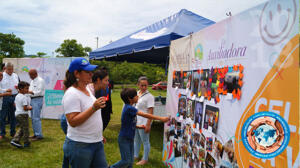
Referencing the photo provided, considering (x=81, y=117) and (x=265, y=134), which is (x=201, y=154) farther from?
(x=81, y=117)

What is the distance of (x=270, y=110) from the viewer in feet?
5.19

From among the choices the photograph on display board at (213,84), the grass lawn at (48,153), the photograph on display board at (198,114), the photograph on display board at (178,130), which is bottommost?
the grass lawn at (48,153)

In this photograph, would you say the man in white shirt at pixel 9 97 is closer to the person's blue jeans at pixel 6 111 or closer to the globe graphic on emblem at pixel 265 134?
the person's blue jeans at pixel 6 111

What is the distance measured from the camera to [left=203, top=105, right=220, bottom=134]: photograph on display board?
2.21m

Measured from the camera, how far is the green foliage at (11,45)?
3722 cm

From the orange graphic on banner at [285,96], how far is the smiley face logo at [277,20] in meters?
0.10

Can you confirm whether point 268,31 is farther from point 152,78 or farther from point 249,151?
point 152,78

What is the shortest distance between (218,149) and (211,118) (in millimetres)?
331

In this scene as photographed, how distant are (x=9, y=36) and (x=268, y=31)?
4575 cm

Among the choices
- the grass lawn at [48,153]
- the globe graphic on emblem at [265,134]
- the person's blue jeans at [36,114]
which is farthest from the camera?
the person's blue jeans at [36,114]

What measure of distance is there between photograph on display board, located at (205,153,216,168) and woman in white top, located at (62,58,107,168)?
122 cm

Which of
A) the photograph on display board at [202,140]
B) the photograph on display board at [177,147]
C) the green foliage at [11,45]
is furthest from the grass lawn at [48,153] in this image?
the green foliage at [11,45]

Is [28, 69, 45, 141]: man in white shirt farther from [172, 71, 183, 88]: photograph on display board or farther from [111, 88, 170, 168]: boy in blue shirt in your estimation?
[172, 71, 183, 88]: photograph on display board

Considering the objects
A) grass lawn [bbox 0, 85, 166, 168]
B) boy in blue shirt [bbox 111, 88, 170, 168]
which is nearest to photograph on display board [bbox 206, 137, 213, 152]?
boy in blue shirt [bbox 111, 88, 170, 168]
